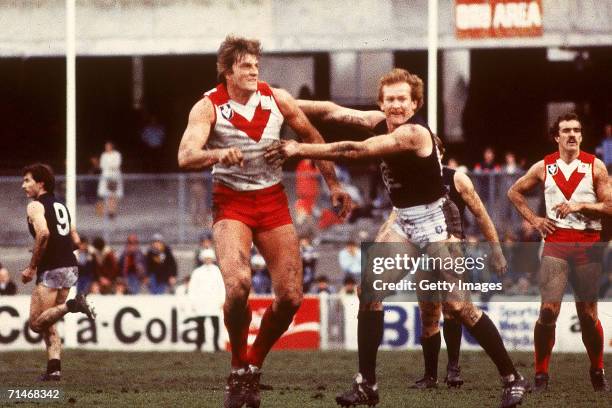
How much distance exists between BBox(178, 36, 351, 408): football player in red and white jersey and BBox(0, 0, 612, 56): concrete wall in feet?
56.8

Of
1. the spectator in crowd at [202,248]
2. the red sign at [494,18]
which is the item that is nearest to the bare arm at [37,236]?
the spectator in crowd at [202,248]

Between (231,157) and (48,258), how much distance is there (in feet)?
18.0

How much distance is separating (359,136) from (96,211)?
22.1ft

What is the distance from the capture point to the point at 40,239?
1511 centimetres

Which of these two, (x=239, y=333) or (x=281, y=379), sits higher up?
(x=239, y=333)

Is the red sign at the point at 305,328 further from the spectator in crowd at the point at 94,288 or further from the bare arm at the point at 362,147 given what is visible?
the bare arm at the point at 362,147

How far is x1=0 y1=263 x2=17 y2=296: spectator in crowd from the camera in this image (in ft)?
76.0

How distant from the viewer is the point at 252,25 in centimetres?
2912

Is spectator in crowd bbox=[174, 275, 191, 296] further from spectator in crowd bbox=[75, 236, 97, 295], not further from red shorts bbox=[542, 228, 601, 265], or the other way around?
red shorts bbox=[542, 228, 601, 265]

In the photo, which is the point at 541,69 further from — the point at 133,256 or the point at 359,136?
the point at 133,256

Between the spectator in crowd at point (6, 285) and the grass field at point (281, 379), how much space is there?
8.61 feet

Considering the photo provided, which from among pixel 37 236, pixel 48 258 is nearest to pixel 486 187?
pixel 48 258

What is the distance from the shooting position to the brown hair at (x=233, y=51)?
1116 centimetres

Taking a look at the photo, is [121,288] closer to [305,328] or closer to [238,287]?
[305,328]
